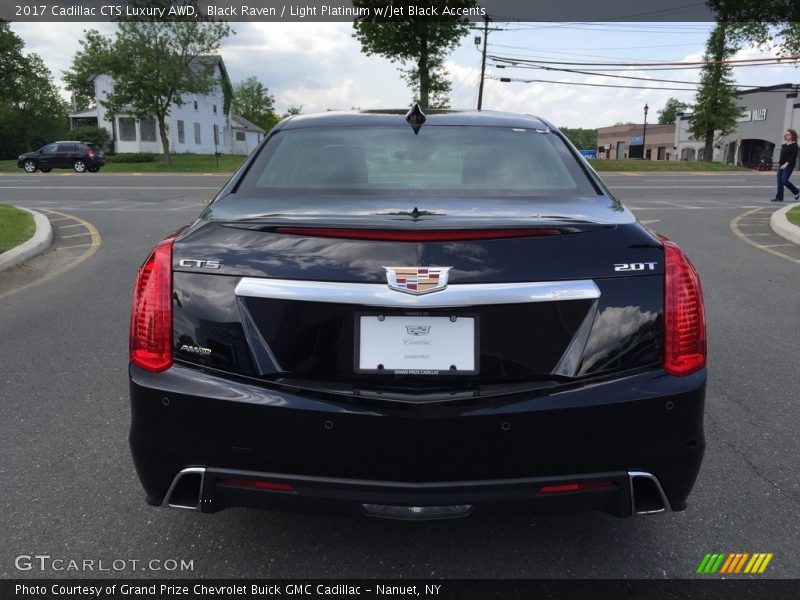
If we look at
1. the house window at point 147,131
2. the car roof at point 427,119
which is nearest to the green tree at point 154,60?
the house window at point 147,131

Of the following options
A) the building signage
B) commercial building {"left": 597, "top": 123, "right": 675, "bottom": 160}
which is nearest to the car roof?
the building signage

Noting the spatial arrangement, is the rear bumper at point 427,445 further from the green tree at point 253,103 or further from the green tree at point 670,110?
the green tree at point 670,110

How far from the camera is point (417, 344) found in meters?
2.02

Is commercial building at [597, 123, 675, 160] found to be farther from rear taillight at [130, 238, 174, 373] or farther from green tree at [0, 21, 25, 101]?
rear taillight at [130, 238, 174, 373]

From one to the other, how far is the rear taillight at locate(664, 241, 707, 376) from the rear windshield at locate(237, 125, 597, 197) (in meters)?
0.67

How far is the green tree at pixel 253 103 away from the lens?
325ft

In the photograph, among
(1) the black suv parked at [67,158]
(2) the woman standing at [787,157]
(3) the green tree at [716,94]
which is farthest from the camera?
(3) the green tree at [716,94]

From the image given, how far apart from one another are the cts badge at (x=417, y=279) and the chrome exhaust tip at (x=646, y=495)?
86 cm

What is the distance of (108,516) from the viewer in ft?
9.16

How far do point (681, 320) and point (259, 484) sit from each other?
1.43 metres

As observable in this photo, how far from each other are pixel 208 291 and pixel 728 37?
1868 inches

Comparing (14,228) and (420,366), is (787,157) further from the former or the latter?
(420,366)

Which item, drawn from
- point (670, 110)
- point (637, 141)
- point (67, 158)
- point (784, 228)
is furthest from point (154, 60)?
point (670, 110)

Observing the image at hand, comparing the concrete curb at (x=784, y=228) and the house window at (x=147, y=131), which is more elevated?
the house window at (x=147, y=131)
